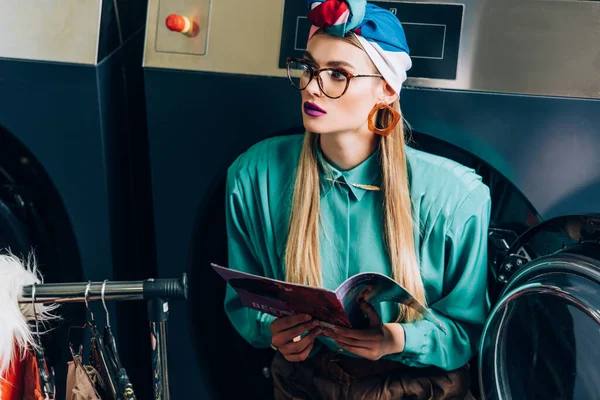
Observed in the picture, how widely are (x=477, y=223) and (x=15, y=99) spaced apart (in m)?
0.95

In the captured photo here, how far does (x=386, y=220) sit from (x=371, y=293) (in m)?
0.15

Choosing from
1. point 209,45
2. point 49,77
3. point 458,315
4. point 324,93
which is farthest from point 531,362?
point 49,77

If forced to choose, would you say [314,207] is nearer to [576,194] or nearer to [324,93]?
[324,93]

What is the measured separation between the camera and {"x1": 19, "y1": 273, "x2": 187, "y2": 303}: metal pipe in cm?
113

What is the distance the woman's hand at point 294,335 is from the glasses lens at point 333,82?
421 mm

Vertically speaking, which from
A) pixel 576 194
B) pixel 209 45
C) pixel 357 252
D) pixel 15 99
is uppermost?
pixel 209 45

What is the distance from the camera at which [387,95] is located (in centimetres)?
125

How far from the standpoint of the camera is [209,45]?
52.9 inches

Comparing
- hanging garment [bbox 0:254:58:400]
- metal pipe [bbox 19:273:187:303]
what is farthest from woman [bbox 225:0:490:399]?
hanging garment [bbox 0:254:58:400]

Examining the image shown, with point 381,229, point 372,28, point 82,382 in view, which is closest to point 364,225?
point 381,229

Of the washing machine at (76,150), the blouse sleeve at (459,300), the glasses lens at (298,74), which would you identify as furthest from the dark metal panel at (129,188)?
the blouse sleeve at (459,300)

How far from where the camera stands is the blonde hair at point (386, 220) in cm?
129

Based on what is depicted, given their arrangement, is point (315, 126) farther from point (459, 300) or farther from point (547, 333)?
point (547, 333)

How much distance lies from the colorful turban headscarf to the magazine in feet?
1.17
